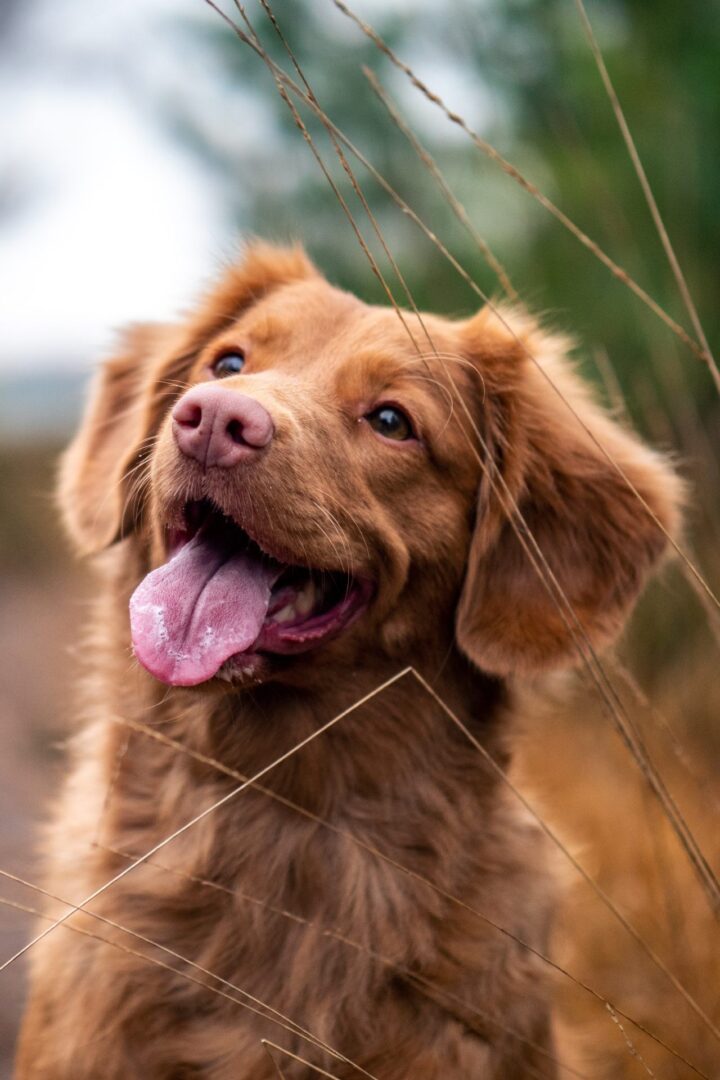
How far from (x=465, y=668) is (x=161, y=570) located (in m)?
0.85

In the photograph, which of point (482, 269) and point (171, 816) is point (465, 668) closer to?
point (171, 816)

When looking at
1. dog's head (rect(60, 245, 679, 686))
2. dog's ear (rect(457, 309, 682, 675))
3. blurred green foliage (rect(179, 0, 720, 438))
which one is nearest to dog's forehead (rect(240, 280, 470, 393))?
dog's head (rect(60, 245, 679, 686))

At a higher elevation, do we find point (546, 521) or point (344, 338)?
point (344, 338)

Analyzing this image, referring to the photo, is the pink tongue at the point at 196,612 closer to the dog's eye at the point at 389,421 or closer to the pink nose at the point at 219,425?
the pink nose at the point at 219,425

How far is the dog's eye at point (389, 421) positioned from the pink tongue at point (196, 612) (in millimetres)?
483

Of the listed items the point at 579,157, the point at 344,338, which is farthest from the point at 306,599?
the point at 579,157

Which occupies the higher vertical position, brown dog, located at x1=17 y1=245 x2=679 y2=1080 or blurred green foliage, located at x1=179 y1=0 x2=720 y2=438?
blurred green foliage, located at x1=179 y1=0 x2=720 y2=438

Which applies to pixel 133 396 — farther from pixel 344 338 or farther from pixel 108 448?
pixel 344 338

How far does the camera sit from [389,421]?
2.74 metres

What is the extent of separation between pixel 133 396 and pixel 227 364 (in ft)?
2.05

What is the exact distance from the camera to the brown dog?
248 centimetres

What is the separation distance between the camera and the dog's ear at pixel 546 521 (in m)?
2.79

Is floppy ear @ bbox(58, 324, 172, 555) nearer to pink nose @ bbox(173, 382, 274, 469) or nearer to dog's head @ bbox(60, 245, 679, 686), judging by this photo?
dog's head @ bbox(60, 245, 679, 686)

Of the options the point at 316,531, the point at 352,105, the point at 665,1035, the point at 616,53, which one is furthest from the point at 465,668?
the point at 352,105
